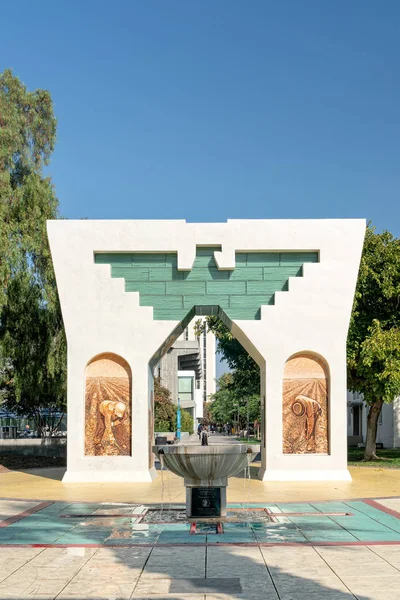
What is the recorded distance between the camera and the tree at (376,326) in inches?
1018

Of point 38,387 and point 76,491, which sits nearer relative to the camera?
point 76,491

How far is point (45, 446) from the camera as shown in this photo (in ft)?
101

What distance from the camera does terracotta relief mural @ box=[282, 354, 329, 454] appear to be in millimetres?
21453

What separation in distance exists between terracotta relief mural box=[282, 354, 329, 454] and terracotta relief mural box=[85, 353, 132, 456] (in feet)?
14.8

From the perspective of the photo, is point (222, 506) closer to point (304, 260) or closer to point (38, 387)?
point (304, 260)

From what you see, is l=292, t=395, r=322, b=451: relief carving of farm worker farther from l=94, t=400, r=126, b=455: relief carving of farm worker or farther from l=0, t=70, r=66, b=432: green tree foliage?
l=0, t=70, r=66, b=432: green tree foliage

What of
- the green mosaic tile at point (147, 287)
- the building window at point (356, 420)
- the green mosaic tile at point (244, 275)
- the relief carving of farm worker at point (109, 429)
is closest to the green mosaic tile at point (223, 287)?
the green mosaic tile at point (244, 275)

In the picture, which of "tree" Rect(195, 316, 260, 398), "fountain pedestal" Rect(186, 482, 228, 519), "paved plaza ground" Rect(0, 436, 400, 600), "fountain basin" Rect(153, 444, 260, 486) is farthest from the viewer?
"tree" Rect(195, 316, 260, 398)

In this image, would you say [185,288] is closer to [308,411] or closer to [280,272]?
[280,272]

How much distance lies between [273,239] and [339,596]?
14757 millimetres

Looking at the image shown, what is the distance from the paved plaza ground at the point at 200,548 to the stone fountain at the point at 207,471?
365 mm

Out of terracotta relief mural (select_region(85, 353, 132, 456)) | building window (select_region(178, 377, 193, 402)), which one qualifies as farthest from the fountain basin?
building window (select_region(178, 377, 193, 402))

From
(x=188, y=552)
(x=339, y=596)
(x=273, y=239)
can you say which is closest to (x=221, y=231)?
(x=273, y=239)

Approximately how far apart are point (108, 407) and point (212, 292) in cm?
440
